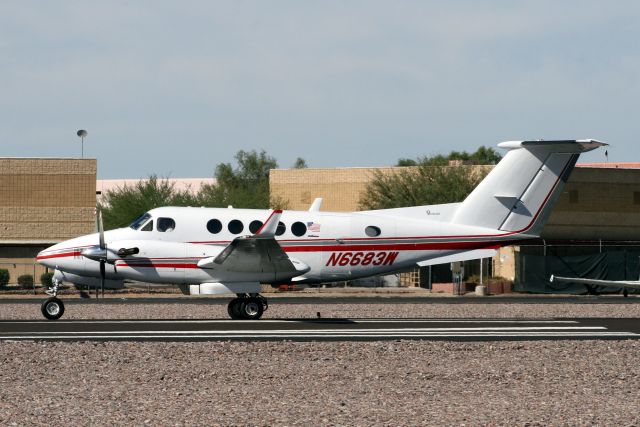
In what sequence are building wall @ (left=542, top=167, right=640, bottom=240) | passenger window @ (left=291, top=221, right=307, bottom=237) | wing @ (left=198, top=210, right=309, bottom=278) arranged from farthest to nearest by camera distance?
building wall @ (left=542, top=167, right=640, bottom=240) < passenger window @ (left=291, top=221, right=307, bottom=237) < wing @ (left=198, top=210, right=309, bottom=278)

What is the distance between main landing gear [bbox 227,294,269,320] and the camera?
27.3 meters

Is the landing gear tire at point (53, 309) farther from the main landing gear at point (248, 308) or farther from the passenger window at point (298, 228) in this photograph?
the passenger window at point (298, 228)

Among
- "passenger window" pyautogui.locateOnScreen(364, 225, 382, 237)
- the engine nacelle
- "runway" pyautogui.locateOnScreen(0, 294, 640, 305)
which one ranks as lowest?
"runway" pyautogui.locateOnScreen(0, 294, 640, 305)

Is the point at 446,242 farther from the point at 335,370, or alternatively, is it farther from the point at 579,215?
the point at 579,215

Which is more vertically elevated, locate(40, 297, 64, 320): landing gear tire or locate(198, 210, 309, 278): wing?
locate(198, 210, 309, 278): wing

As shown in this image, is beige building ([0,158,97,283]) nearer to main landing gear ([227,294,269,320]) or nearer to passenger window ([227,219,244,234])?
passenger window ([227,219,244,234])

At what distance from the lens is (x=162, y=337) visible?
22.5 m

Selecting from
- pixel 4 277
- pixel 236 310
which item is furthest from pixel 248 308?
pixel 4 277

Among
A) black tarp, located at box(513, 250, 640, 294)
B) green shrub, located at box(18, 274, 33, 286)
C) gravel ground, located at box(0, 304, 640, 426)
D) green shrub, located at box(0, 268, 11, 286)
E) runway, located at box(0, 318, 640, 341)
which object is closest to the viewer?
gravel ground, located at box(0, 304, 640, 426)

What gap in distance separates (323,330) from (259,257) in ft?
10.2

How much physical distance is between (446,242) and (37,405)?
16.1 m

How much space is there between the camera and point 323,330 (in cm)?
2439

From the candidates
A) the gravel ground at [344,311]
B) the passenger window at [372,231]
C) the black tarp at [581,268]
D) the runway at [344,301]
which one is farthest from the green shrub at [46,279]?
the passenger window at [372,231]

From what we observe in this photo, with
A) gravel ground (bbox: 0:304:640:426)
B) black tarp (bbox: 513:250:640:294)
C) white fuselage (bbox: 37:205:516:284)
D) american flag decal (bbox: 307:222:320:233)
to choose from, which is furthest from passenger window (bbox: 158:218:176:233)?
black tarp (bbox: 513:250:640:294)
